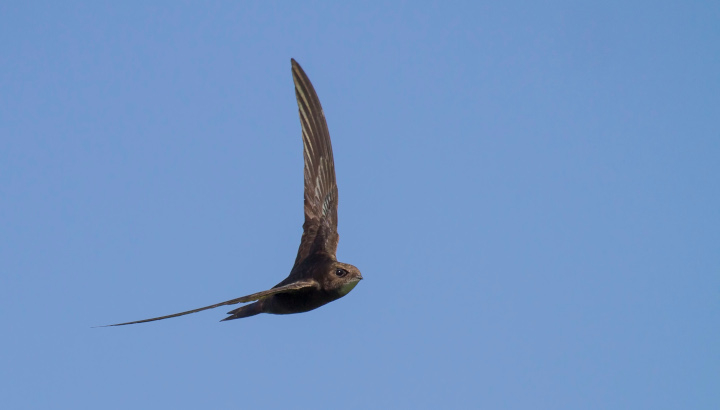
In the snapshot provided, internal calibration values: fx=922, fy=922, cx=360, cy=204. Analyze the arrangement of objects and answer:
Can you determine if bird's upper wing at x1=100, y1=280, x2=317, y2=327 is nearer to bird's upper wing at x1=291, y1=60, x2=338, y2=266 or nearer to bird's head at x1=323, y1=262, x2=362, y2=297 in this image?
bird's head at x1=323, y1=262, x2=362, y2=297

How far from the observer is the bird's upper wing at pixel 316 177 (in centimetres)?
1409

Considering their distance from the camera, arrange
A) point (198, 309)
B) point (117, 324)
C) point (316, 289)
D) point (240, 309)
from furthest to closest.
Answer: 1. point (240, 309)
2. point (316, 289)
3. point (198, 309)
4. point (117, 324)

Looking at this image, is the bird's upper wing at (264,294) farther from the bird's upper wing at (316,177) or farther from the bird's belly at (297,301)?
the bird's upper wing at (316,177)

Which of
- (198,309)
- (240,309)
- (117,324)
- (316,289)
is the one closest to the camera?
(117,324)

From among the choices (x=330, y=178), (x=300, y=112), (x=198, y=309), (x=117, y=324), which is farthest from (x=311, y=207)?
(x=117, y=324)

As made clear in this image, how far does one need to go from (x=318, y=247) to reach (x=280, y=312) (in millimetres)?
1355

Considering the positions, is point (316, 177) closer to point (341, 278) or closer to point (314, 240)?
point (314, 240)

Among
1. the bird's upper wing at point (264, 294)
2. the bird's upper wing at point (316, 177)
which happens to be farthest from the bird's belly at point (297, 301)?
the bird's upper wing at point (316, 177)

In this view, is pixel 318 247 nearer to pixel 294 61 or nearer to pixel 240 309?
pixel 240 309

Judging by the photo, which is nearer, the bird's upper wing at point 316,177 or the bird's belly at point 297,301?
the bird's belly at point 297,301

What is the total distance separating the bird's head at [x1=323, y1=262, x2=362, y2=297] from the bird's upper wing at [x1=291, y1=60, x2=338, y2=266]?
866mm

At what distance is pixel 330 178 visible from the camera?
48.1 feet

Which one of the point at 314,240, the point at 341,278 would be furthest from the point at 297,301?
the point at 314,240

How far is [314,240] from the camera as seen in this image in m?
14.4
